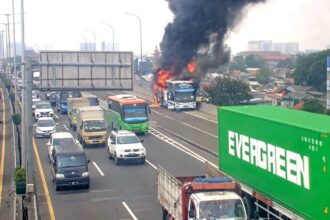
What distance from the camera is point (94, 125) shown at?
3884 centimetres

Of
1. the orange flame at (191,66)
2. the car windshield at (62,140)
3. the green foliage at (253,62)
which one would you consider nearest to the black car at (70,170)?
the car windshield at (62,140)

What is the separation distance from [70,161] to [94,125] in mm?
12498

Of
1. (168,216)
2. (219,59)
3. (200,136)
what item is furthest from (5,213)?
(200,136)

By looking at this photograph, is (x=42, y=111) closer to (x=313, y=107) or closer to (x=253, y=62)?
(x=313, y=107)

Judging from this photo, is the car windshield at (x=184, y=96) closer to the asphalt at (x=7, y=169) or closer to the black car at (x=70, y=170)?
the asphalt at (x=7, y=169)

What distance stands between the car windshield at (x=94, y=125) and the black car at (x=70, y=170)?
11.9 meters

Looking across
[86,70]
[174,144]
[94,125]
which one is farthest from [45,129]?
[86,70]

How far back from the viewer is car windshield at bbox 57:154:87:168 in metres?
26.3

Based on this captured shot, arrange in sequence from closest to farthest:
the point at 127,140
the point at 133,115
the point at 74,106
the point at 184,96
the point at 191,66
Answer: the point at 191,66
the point at 127,140
the point at 133,115
the point at 74,106
the point at 184,96

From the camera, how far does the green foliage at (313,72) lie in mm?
81500

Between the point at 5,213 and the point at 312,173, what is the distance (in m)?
12.7

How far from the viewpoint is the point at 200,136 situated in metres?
43.4

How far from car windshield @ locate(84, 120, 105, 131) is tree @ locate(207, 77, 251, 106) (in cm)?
2776

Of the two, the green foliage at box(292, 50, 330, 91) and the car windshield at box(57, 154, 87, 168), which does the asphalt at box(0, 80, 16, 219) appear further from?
the green foliage at box(292, 50, 330, 91)
